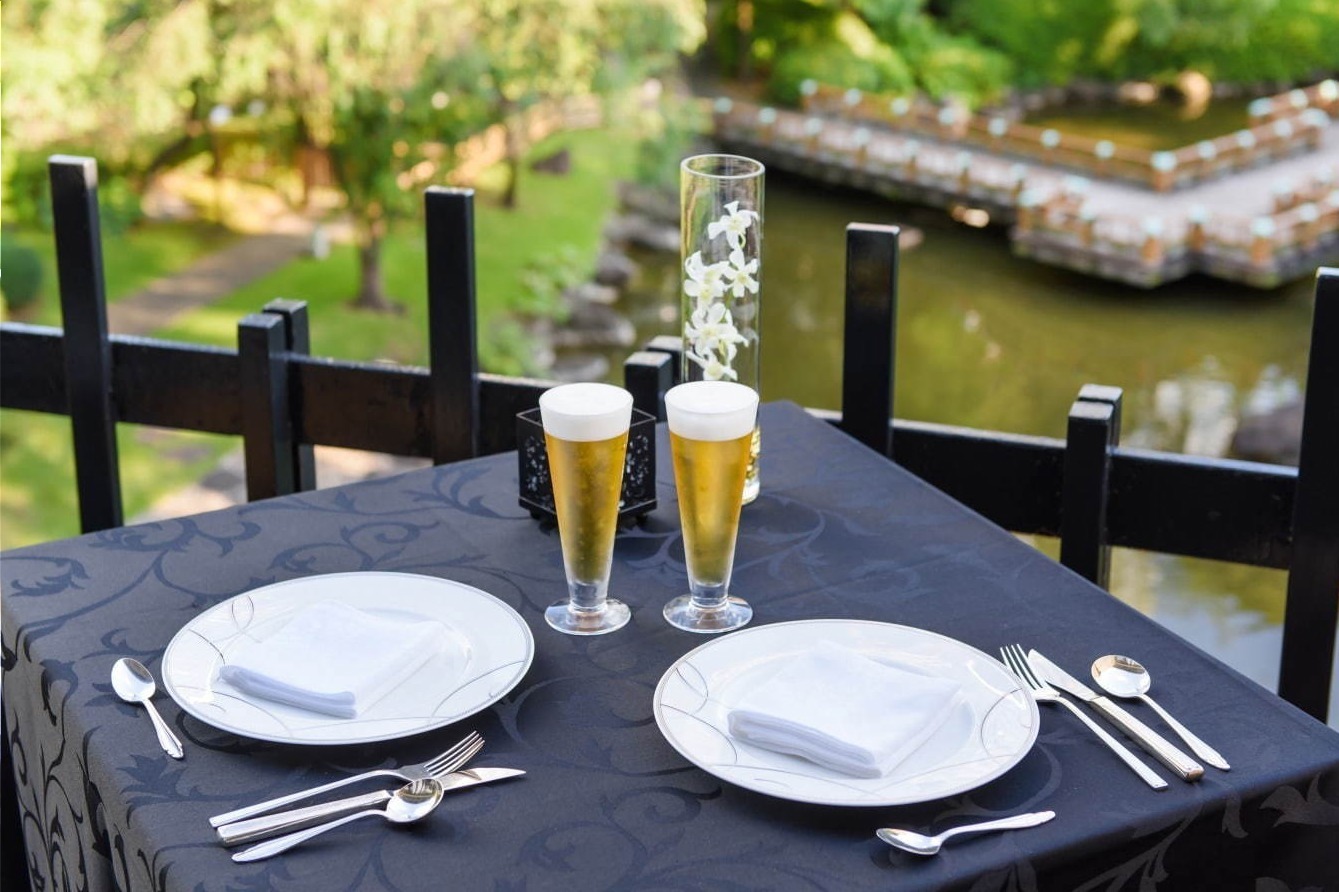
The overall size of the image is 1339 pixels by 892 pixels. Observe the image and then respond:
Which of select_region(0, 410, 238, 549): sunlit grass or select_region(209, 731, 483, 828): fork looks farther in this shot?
select_region(0, 410, 238, 549): sunlit grass

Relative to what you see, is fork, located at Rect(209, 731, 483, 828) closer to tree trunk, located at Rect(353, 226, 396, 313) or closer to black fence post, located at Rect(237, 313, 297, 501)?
black fence post, located at Rect(237, 313, 297, 501)

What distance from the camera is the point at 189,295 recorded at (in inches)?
350

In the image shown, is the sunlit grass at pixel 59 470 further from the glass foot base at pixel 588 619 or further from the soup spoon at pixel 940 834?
the soup spoon at pixel 940 834

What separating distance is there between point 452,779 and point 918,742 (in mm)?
292

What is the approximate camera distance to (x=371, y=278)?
8836mm

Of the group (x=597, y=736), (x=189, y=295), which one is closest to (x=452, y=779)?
(x=597, y=736)

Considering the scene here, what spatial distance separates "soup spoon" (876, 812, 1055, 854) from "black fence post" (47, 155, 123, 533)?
1.16 m

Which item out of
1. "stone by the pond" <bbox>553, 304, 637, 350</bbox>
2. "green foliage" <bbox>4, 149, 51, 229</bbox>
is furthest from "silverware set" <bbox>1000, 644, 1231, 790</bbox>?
"green foliage" <bbox>4, 149, 51, 229</bbox>

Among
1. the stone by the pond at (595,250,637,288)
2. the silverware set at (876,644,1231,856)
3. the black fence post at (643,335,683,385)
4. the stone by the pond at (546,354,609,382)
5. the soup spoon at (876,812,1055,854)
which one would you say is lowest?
the stone by the pond at (546,354,609,382)

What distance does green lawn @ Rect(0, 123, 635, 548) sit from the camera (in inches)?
273

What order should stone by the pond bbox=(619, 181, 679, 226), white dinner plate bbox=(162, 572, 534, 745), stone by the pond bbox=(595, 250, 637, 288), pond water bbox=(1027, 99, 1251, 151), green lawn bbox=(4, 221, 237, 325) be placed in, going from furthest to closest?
pond water bbox=(1027, 99, 1251, 151) → stone by the pond bbox=(619, 181, 679, 226) → stone by the pond bbox=(595, 250, 637, 288) → green lawn bbox=(4, 221, 237, 325) → white dinner plate bbox=(162, 572, 534, 745)

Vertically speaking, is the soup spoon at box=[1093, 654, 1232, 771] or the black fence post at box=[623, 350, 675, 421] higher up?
the black fence post at box=[623, 350, 675, 421]

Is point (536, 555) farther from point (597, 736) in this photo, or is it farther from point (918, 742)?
point (918, 742)

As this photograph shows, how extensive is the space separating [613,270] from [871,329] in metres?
8.67
